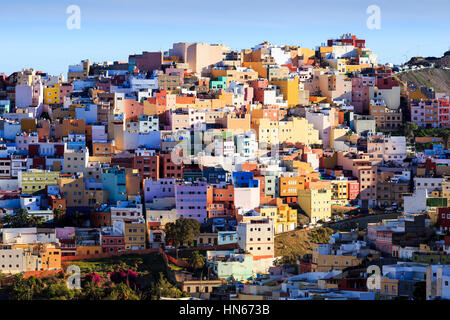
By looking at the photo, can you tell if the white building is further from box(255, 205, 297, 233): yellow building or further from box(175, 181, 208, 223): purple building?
box(175, 181, 208, 223): purple building

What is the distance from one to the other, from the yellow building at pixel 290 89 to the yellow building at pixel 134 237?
13.0 metres

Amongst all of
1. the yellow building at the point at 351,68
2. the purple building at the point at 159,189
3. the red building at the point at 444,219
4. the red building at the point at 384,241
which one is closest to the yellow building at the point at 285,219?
the purple building at the point at 159,189

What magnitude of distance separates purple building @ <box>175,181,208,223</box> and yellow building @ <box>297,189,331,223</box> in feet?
9.62

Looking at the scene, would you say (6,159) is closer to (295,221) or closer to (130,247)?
(130,247)

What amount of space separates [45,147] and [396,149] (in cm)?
1064

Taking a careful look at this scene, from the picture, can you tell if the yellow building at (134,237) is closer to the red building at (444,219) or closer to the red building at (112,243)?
the red building at (112,243)

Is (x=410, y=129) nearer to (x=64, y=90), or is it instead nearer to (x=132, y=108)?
(x=132, y=108)

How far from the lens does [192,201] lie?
3506 cm

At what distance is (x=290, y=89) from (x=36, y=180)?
12271 mm

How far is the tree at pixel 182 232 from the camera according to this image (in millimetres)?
33031

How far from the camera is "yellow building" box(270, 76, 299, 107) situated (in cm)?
4528

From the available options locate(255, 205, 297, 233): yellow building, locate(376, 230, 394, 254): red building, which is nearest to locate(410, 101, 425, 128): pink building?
locate(255, 205, 297, 233): yellow building
